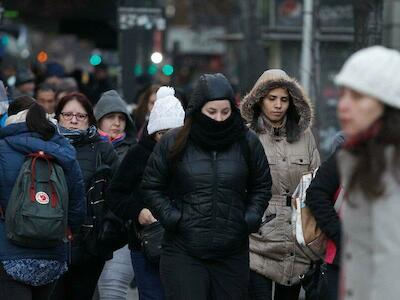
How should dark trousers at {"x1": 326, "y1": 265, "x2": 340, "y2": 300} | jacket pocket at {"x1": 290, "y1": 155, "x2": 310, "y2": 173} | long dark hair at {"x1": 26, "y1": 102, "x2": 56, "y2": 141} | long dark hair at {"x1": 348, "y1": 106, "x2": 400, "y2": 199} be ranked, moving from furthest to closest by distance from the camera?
jacket pocket at {"x1": 290, "y1": 155, "x2": 310, "y2": 173}, long dark hair at {"x1": 26, "y1": 102, "x2": 56, "y2": 141}, dark trousers at {"x1": 326, "y1": 265, "x2": 340, "y2": 300}, long dark hair at {"x1": 348, "y1": 106, "x2": 400, "y2": 199}

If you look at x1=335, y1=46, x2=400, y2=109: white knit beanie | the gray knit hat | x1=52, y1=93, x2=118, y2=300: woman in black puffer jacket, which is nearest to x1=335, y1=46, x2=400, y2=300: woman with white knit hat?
x1=335, y1=46, x2=400, y2=109: white knit beanie

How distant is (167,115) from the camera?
9.27m

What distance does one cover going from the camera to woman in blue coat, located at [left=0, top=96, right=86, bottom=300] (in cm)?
819

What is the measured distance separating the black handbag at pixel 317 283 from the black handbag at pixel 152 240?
3.45 feet

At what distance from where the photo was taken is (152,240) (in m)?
8.91

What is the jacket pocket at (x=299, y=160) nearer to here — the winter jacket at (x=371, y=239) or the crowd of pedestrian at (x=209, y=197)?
the crowd of pedestrian at (x=209, y=197)

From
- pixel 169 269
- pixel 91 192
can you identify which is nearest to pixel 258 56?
pixel 91 192

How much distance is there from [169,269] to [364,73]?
122 inches

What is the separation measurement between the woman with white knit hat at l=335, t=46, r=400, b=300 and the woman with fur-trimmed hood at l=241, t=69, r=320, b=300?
12.2 ft

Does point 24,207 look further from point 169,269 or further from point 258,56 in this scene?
point 258,56

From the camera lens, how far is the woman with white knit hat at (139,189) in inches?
354

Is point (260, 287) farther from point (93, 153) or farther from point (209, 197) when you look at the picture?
point (93, 153)

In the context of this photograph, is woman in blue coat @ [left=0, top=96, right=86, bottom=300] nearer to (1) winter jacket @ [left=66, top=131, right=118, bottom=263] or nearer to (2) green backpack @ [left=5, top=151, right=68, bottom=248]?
(2) green backpack @ [left=5, top=151, right=68, bottom=248]

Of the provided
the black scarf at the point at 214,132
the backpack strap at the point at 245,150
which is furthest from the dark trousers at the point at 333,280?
the black scarf at the point at 214,132
